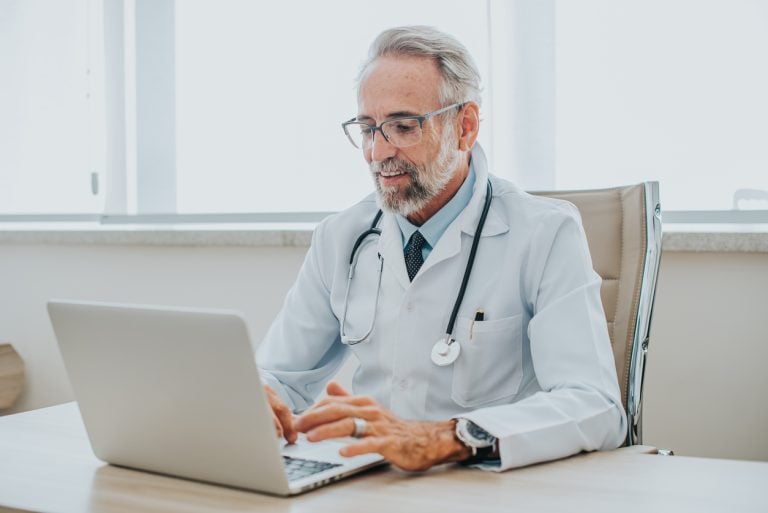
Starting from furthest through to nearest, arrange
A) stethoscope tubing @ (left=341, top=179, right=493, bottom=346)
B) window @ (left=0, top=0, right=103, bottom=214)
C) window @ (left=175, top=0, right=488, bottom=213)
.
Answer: window @ (left=0, top=0, right=103, bottom=214) < window @ (left=175, top=0, right=488, bottom=213) < stethoscope tubing @ (left=341, top=179, right=493, bottom=346)

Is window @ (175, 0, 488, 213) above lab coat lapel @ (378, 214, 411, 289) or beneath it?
above

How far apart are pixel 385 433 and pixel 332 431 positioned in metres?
0.06

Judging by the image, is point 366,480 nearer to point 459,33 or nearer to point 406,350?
point 406,350

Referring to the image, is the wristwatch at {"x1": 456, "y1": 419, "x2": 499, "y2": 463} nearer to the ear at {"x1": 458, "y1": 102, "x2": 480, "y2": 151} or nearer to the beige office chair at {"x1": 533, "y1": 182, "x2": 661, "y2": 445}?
the beige office chair at {"x1": 533, "y1": 182, "x2": 661, "y2": 445}

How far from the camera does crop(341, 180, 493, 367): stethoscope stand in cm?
146

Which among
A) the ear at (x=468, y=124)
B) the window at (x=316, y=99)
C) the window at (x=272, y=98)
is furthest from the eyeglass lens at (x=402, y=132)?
the window at (x=272, y=98)

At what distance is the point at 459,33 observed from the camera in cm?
268

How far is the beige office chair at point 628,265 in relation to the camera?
1.62 meters

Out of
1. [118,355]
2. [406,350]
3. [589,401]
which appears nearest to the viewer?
[118,355]

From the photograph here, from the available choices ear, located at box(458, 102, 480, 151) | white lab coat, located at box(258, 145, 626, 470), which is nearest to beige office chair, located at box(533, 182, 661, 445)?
white lab coat, located at box(258, 145, 626, 470)

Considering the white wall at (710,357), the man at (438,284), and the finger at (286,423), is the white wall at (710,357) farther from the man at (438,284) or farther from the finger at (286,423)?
the finger at (286,423)

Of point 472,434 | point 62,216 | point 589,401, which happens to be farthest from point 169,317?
point 62,216

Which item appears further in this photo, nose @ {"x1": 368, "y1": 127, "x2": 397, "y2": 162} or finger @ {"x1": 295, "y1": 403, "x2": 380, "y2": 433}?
nose @ {"x1": 368, "y1": 127, "x2": 397, "y2": 162}

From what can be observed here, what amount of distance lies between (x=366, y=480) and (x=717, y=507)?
0.38m
